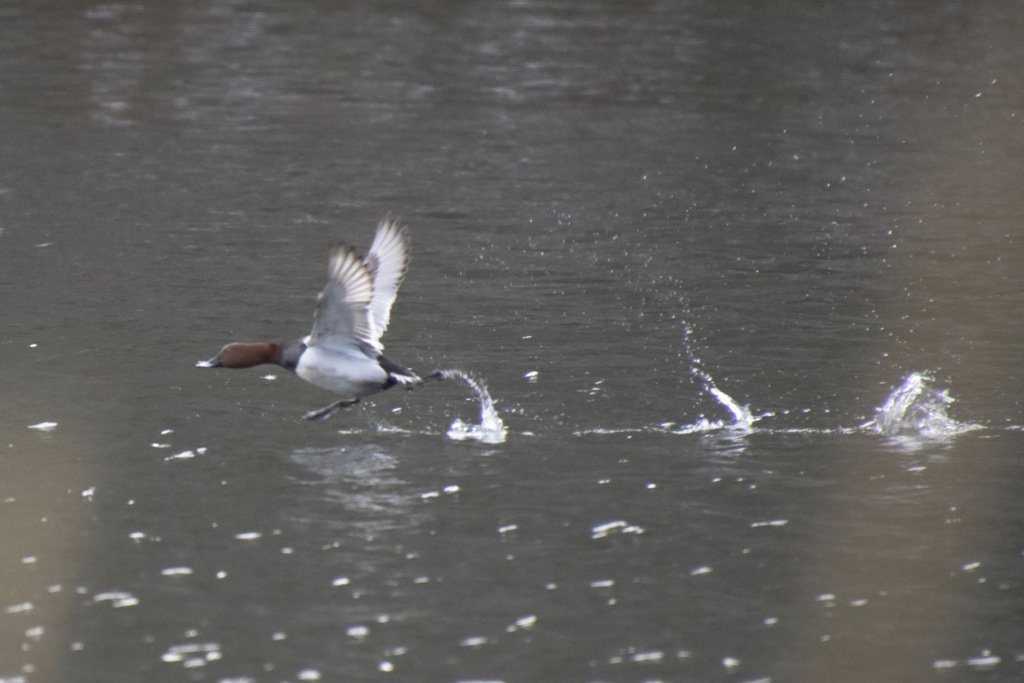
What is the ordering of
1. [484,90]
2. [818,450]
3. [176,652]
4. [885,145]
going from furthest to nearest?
[484,90] → [885,145] → [818,450] → [176,652]

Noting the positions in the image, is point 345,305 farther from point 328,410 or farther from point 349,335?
point 328,410

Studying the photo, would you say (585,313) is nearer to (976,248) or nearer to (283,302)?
(283,302)

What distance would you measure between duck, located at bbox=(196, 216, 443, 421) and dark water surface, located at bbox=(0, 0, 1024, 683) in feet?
1.82

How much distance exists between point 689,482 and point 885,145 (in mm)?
13991

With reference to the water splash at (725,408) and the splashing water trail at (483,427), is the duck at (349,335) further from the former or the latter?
the water splash at (725,408)

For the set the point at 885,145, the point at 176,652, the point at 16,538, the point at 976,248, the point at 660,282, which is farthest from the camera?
the point at 885,145

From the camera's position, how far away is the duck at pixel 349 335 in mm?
10438

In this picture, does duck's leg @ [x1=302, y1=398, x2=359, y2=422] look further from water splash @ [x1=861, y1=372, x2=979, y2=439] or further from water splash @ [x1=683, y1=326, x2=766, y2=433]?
water splash @ [x1=861, y1=372, x2=979, y2=439]

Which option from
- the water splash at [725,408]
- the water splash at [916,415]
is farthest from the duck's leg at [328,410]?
the water splash at [916,415]

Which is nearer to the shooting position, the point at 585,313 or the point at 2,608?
the point at 2,608

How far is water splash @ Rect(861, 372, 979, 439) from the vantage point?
11.5 metres

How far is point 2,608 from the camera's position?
8.38 m

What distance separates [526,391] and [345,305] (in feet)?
7.19

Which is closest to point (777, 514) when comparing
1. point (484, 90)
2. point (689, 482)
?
point (689, 482)
